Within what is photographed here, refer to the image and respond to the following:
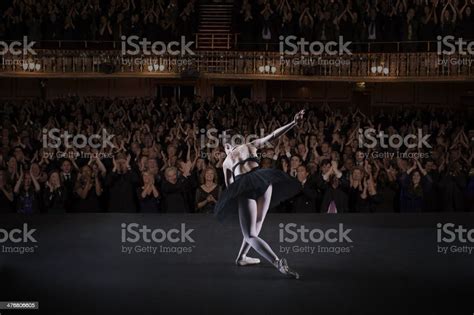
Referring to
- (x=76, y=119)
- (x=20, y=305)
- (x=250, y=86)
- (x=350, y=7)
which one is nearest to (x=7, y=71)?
(x=76, y=119)

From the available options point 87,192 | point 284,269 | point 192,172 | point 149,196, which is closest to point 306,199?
point 192,172

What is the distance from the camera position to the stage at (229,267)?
743cm

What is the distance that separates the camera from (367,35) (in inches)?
808

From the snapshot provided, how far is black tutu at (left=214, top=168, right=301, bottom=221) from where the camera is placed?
834cm

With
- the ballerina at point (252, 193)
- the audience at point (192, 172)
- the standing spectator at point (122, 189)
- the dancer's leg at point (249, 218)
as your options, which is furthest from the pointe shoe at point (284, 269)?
the standing spectator at point (122, 189)

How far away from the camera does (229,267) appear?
8.62 m

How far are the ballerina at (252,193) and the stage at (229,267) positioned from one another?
0.28 m

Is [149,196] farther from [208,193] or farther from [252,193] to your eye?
[252,193]

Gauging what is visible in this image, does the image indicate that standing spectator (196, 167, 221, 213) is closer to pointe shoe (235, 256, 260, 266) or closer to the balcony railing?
pointe shoe (235, 256, 260, 266)

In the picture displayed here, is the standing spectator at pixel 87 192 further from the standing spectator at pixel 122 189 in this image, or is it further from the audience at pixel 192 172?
the standing spectator at pixel 122 189

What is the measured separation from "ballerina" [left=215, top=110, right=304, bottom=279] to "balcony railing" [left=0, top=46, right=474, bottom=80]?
1151 centimetres

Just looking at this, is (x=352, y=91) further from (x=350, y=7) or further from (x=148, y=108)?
(x=148, y=108)

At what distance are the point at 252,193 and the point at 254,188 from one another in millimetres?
61

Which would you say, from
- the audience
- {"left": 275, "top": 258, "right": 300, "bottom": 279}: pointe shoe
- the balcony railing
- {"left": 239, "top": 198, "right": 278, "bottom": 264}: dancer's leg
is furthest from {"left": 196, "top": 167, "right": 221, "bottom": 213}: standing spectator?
the balcony railing
